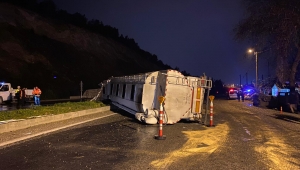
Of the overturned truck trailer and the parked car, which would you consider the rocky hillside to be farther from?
the overturned truck trailer

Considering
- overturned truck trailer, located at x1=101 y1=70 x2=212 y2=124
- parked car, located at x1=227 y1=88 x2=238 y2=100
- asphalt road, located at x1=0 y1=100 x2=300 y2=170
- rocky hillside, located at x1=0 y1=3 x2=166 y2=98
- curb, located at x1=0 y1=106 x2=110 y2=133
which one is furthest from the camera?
parked car, located at x1=227 y1=88 x2=238 y2=100

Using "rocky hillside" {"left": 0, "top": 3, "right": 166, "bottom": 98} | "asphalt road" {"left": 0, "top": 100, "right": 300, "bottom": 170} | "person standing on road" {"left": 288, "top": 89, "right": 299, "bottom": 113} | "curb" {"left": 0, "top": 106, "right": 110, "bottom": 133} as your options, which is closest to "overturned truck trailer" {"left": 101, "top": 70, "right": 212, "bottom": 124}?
"asphalt road" {"left": 0, "top": 100, "right": 300, "bottom": 170}

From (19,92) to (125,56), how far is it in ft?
180

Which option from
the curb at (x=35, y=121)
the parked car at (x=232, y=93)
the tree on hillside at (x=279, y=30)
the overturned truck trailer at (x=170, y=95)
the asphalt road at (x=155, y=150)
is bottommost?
the asphalt road at (x=155, y=150)

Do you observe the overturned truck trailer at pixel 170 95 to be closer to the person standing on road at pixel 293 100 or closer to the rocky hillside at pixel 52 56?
the person standing on road at pixel 293 100

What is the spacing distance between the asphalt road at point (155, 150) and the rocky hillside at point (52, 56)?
28139 millimetres

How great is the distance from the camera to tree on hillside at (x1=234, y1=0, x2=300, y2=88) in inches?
1028

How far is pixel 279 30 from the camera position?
2700 centimetres

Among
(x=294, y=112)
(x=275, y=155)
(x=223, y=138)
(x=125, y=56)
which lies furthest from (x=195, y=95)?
(x=125, y=56)

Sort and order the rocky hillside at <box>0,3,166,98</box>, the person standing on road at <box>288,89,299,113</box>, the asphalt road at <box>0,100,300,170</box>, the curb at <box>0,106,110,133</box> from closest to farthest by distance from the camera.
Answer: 1. the asphalt road at <box>0,100,300,170</box>
2. the curb at <box>0,106,110,133</box>
3. the person standing on road at <box>288,89,299,113</box>
4. the rocky hillside at <box>0,3,166,98</box>

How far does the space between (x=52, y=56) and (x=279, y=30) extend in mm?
38217

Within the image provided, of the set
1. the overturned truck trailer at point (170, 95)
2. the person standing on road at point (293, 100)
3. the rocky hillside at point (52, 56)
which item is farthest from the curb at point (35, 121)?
the rocky hillside at point (52, 56)

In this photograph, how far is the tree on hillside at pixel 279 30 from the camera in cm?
2611

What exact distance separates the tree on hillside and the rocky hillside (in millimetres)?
23757
